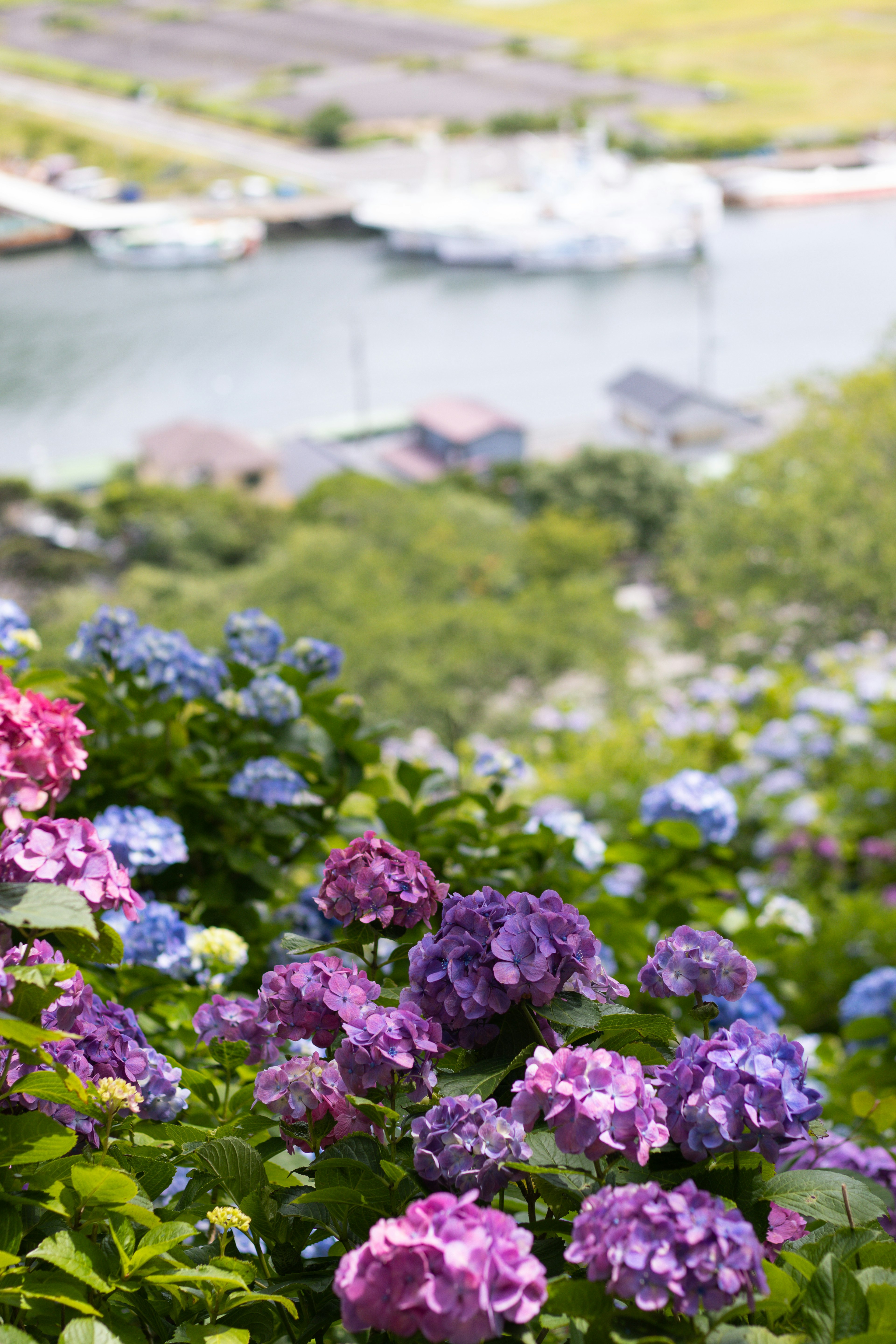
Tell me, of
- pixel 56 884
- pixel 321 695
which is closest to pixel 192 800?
pixel 321 695

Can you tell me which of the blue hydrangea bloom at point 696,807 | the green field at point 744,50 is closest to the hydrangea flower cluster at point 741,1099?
the blue hydrangea bloom at point 696,807

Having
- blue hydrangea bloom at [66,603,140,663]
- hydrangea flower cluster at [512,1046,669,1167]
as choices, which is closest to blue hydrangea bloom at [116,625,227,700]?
blue hydrangea bloom at [66,603,140,663]

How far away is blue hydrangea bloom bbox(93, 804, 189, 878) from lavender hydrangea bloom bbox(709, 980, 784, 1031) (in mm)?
593

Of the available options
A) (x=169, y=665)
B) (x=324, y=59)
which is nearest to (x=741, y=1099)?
(x=169, y=665)

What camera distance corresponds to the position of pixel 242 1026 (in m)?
0.80

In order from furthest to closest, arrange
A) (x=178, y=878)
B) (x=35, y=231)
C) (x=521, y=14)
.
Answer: (x=521, y=14), (x=35, y=231), (x=178, y=878)

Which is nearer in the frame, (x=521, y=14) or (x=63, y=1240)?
(x=63, y=1240)

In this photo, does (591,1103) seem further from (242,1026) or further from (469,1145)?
(242,1026)

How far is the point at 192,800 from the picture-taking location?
1.32 m

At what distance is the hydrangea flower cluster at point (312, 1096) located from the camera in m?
0.67

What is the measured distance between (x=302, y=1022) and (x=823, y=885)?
2.88 metres

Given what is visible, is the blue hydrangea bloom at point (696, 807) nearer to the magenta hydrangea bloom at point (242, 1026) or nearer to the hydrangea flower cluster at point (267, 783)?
the hydrangea flower cluster at point (267, 783)

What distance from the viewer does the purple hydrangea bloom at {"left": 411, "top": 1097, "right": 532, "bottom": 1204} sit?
60cm

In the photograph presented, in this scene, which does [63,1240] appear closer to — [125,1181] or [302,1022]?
[125,1181]
